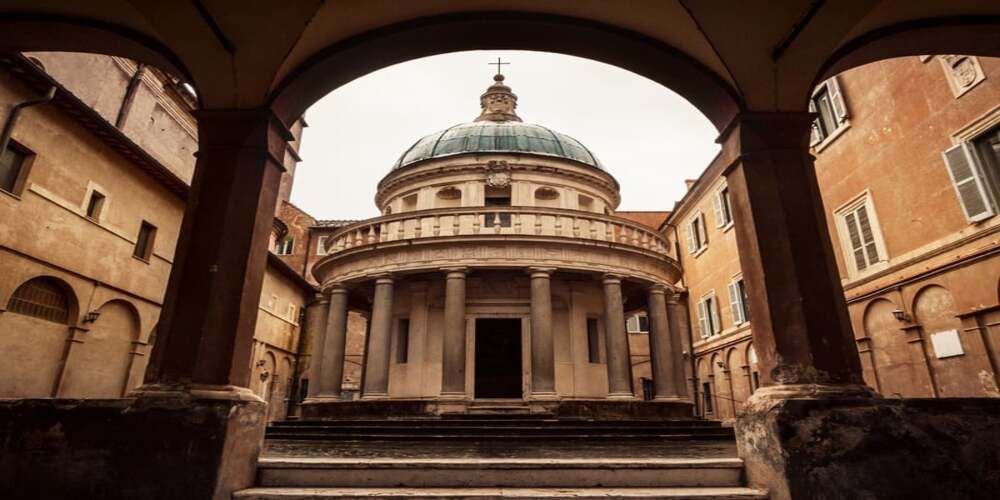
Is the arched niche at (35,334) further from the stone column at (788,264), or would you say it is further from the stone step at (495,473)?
the stone column at (788,264)

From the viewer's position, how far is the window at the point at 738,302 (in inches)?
803

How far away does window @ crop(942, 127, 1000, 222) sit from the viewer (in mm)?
10539

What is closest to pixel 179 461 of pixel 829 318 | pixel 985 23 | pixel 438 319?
pixel 829 318

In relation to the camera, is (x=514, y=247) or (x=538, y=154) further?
(x=538, y=154)

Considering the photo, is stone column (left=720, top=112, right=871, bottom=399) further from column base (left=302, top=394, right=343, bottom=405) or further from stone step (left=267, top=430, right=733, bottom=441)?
column base (left=302, top=394, right=343, bottom=405)

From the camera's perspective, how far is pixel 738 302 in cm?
2080

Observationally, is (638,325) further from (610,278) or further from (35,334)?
(35,334)

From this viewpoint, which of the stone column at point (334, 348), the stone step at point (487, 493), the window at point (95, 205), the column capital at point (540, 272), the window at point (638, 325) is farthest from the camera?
the window at point (638, 325)

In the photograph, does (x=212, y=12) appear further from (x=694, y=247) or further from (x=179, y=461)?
(x=694, y=247)

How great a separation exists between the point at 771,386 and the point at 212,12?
626 centimetres

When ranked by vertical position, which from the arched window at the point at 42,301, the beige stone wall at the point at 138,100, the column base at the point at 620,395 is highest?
→ the beige stone wall at the point at 138,100

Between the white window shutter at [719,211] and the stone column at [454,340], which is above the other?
the white window shutter at [719,211]

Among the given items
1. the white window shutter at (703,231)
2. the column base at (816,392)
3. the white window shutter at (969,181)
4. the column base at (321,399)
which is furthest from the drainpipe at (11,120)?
the white window shutter at (703,231)

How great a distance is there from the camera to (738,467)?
4383 millimetres
